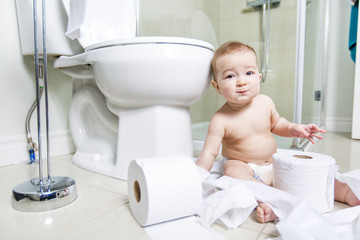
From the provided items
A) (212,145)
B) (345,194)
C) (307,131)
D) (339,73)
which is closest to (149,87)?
(212,145)

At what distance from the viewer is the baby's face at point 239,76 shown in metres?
0.75

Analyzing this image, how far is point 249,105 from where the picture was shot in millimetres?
819

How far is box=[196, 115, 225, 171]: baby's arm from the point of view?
0.77 m

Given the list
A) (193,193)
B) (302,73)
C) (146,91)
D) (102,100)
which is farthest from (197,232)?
(302,73)

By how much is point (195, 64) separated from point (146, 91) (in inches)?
6.2

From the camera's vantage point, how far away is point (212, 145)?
0.78 m

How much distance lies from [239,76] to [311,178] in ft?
1.05

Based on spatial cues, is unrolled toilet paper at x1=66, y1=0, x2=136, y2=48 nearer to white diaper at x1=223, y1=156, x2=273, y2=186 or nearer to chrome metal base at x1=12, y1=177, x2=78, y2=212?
chrome metal base at x1=12, y1=177, x2=78, y2=212

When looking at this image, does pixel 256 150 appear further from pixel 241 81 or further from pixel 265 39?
pixel 265 39

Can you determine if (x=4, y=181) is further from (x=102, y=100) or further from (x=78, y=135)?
(x=102, y=100)

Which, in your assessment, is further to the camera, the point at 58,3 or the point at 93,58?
the point at 58,3

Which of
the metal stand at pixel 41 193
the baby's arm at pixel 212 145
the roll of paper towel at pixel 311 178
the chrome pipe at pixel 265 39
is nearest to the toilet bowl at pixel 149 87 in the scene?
the baby's arm at pixel 212 145

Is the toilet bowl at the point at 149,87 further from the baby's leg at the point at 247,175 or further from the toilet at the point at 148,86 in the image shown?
the baby's leg at the point at 247,175

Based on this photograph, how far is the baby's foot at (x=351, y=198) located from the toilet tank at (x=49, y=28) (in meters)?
1.02
